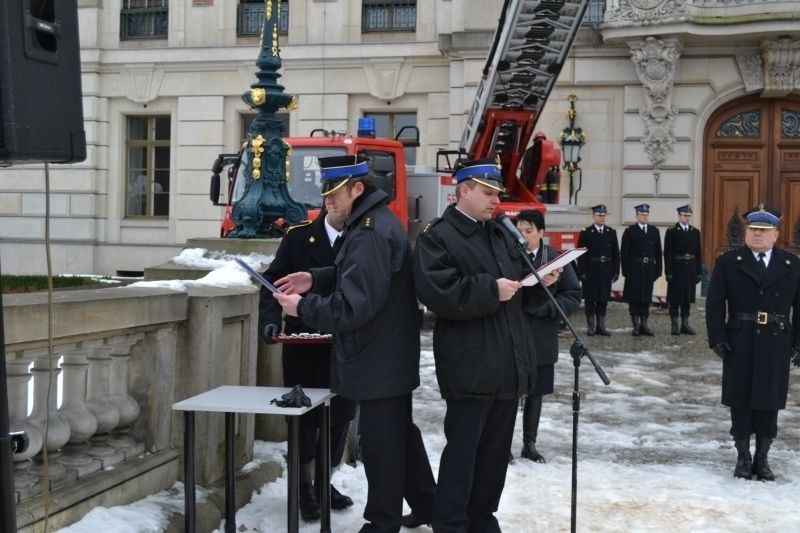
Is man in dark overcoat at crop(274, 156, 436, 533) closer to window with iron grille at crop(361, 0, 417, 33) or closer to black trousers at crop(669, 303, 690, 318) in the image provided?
black trousers at crop(669, 303, 690, 318)

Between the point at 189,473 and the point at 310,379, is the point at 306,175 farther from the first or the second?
the point at 189,473

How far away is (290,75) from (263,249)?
642 inches

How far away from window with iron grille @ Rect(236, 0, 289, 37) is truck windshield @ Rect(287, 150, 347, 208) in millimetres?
11493

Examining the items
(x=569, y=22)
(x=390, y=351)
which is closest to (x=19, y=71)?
(x=390, y=351)

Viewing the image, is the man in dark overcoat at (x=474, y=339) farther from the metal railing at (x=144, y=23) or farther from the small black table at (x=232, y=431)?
the metal railing at (x=144, y=23)

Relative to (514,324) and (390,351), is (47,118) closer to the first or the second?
(390,351)

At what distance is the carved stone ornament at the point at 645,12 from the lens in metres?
20.7

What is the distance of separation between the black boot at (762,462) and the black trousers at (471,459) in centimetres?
277

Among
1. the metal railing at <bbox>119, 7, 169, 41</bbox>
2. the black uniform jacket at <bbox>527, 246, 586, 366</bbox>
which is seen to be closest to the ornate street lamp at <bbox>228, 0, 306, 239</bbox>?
the black uniform jacket at <bbox>527, 246, 586, 366</bbox>

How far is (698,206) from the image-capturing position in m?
21.9

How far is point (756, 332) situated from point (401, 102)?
17.4 m

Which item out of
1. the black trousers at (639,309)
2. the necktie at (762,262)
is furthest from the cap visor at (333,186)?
the black trousers at (639,309)

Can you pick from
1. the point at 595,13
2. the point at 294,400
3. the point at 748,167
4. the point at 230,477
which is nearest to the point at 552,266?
the point at 294,400

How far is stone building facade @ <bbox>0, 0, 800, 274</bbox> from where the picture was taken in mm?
21344
